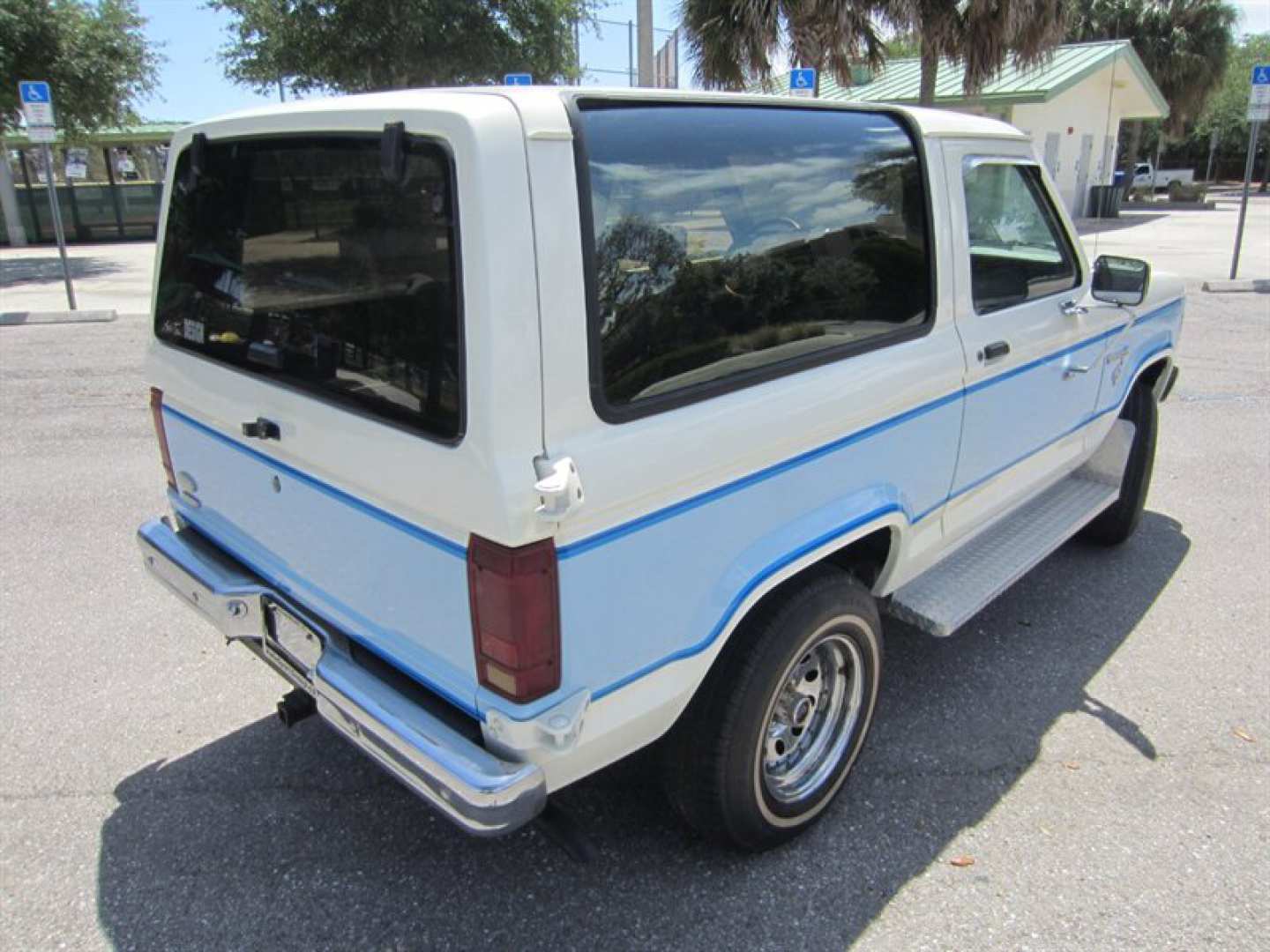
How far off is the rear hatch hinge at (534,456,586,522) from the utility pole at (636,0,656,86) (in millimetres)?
9714

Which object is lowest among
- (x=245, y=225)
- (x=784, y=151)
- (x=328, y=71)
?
(x=245, y=225)

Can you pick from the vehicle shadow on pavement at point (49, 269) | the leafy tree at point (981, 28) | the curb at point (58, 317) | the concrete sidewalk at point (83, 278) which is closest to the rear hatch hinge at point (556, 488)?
the concrete sidewalk at point (83, 278)

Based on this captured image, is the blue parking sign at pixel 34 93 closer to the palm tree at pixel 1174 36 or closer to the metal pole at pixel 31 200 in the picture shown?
the metal pole at pixel 31 200

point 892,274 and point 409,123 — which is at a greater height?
point 409,123

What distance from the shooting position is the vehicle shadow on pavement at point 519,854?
235cm

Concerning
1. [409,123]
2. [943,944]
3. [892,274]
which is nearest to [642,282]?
[409,123]

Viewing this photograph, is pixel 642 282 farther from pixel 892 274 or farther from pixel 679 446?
pixel 892 274

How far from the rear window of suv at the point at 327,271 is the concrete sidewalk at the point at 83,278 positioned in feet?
34.3

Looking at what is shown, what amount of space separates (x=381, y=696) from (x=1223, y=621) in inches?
140

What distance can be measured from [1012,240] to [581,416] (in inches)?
88.5

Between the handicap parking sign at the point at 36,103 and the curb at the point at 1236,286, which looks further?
the curb at the point at 1236,286

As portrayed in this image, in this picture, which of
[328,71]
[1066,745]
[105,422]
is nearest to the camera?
[1066,745]

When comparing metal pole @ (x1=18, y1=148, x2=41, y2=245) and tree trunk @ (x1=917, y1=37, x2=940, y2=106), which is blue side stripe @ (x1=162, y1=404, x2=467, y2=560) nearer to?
tree trunk @ (x1=917, y1=37, x2=940, y2=106)

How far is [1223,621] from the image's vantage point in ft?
12.7
